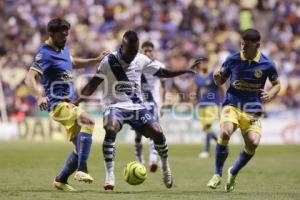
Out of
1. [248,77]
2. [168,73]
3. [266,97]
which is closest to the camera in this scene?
[266,97]

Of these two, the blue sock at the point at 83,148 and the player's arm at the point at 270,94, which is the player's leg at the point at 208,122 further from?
the blue sock at the point at 83,148

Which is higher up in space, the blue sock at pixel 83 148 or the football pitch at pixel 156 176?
the blue sock at pixel 83 148

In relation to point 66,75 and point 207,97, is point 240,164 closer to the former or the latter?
point 66,75

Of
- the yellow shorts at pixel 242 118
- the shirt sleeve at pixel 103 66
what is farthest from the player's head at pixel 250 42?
the shirt sleeve at pixel 103 66

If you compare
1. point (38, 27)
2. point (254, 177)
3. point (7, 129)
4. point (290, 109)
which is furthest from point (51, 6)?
point (254, 177)

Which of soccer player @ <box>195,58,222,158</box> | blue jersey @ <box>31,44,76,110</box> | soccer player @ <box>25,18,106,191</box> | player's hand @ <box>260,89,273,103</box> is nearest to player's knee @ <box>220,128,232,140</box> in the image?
player's hand @ <box>260,89,273,103</box>

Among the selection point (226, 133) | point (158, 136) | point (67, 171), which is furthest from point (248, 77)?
point (67, 171)

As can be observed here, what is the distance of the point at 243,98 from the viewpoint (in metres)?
13.0

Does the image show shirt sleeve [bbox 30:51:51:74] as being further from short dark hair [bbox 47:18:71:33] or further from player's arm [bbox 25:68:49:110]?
short dark hair [bbox 47:18:71:33]

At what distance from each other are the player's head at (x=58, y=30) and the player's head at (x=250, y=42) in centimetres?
277

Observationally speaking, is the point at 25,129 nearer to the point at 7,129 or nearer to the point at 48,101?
the point at 7,129

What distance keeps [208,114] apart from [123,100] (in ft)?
34.3

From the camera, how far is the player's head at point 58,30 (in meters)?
12.4

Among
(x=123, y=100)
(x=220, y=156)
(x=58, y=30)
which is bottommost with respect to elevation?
(x=220, y=156)
